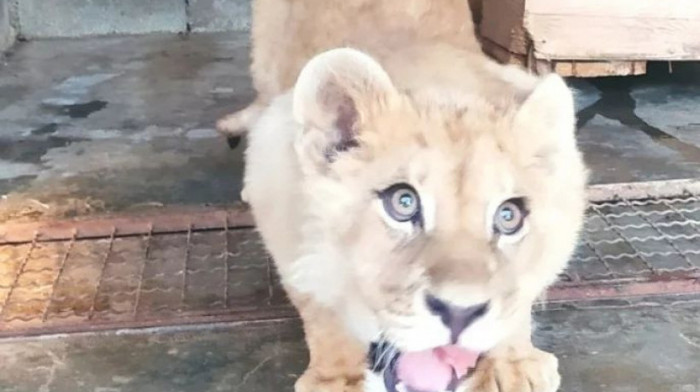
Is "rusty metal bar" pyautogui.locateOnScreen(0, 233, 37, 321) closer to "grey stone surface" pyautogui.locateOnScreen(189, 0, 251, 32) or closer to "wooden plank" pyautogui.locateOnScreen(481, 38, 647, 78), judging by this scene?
"wooden plank" pyautogui.locateOnScreen(481, 38, 647, 78)

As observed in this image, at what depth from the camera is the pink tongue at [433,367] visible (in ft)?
5.90

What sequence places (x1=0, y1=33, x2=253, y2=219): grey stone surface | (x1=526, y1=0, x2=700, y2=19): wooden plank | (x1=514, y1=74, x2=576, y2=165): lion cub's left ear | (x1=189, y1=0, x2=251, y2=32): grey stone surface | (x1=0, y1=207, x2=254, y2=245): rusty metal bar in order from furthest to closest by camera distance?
(x1=189, y1=0, x2=251, y2=32): grey stone surface
(x1=526, y1=0, x2=700, y2=19): wooden plank
(x1=0, y1=33, x2=253, y2=219): grey stone surface
(x1=0, y1=207, x2=254, y2=245): rusty metal bar
(x1=514, y1=74, x2=576, y2=165): lion cub's left ear

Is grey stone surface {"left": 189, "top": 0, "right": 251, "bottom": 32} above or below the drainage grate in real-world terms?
below

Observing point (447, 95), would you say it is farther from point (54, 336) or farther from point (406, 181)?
point (54, 336)

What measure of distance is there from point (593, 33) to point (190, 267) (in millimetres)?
1730

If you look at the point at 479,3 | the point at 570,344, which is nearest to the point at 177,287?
the point at 570,344

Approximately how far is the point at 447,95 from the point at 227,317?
0.85 m

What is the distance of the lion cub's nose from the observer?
1587mm

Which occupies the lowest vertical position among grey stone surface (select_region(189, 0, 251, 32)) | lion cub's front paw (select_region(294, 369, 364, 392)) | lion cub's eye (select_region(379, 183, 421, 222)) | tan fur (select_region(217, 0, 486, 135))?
grey stone surface (select_region(189, 0, 251, 32))

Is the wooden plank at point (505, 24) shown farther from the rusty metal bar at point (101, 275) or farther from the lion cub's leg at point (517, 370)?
the lion cub's leg at point (517, 370)

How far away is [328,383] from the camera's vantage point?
2.01 metres

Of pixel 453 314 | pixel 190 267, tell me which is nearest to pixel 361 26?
pixel 190 267

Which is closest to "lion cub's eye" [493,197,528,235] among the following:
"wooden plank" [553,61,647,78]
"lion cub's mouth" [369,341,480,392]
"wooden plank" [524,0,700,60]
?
"lion cub's mouth" [369,341,480,392]

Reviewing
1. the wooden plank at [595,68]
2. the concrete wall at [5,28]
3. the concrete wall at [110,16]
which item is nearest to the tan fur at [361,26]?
the wooden plank at [595,68]
